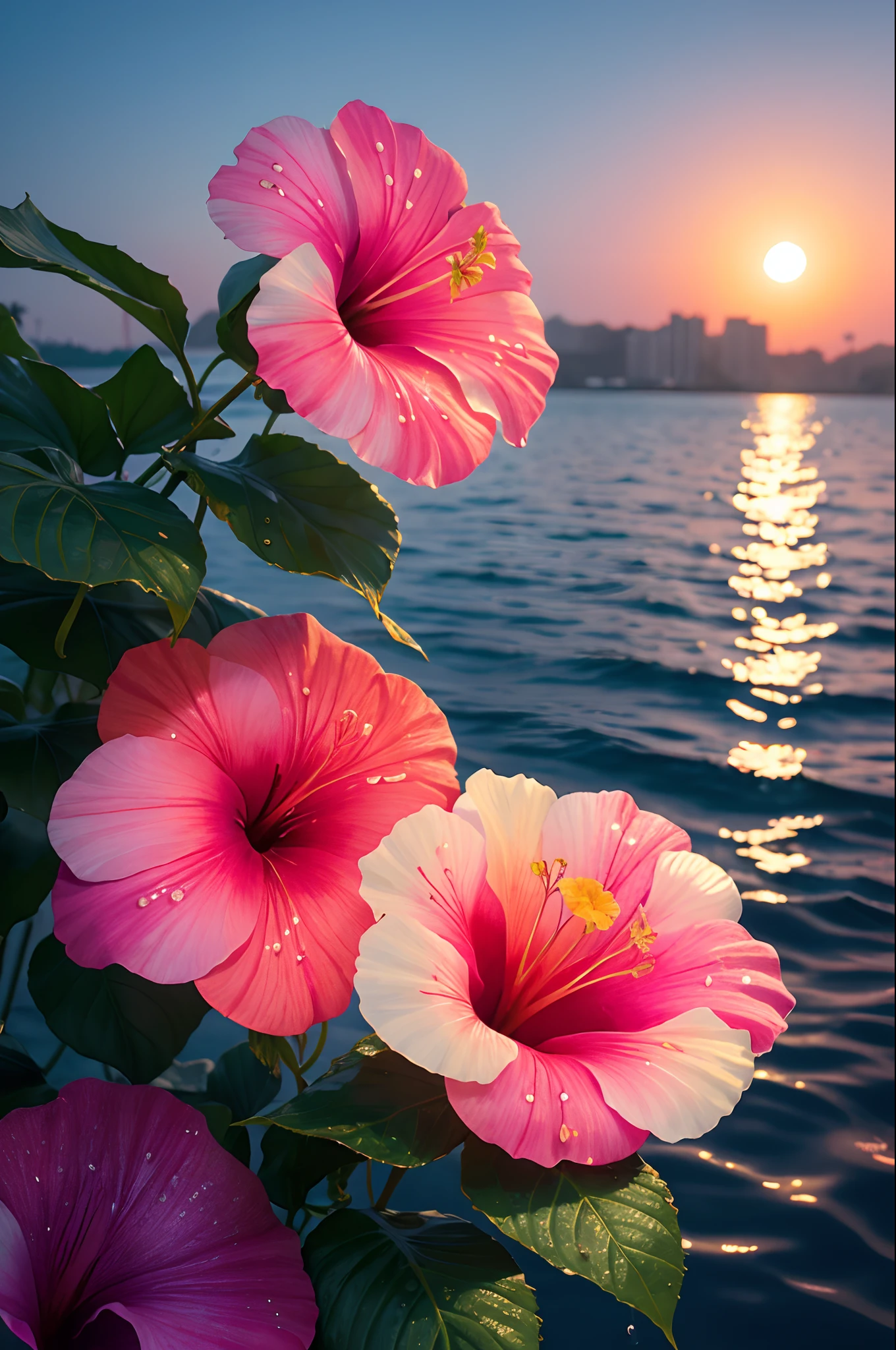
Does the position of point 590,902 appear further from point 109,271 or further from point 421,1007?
point 109,271

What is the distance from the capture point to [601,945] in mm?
371

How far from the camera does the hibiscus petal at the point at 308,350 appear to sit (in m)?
0.32

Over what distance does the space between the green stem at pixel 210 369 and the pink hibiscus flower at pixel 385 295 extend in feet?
0.18

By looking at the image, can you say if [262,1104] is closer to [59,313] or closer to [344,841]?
[344,841]

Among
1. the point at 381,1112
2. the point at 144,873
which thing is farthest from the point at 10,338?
the point at 381,1112

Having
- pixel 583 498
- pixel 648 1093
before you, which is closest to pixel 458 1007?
pixel 648 1093

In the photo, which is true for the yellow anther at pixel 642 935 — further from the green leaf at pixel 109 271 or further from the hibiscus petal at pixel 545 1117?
the green leaf at pixel 109 271

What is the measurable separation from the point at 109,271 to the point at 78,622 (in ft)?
0.51

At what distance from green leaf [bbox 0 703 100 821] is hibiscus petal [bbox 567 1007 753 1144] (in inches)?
9.5

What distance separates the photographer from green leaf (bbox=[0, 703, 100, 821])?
0.39m

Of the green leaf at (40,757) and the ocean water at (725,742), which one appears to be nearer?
the green leaf at (40,757)

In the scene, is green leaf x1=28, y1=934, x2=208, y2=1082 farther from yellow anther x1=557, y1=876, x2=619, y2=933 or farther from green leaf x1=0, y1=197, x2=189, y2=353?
green leaf x1=0, y1=197, x2=189, y2=353

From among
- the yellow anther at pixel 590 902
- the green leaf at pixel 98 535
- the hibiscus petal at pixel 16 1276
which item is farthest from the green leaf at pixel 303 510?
the hibiscus petal at pixel 16 1276

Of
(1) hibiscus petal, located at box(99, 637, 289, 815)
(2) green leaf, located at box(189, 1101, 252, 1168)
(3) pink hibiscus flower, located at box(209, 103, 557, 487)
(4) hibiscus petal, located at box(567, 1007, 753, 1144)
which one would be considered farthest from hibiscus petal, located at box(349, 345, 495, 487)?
(2) green leaf, located at box(189, 1101, 252, 1168)
